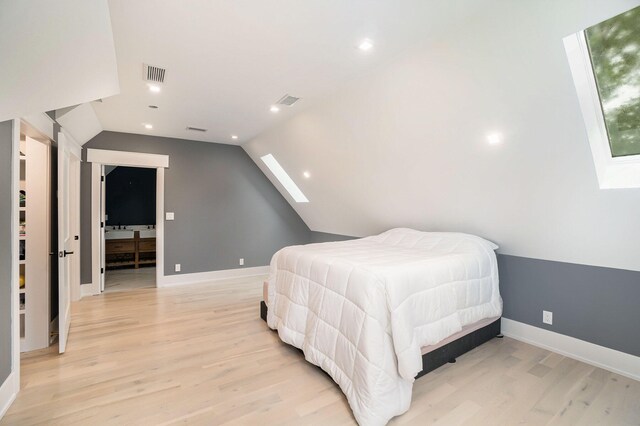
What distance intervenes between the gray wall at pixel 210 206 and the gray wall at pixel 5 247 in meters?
2.78

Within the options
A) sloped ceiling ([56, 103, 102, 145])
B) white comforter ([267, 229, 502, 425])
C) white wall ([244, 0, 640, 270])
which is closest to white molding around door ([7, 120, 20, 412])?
sloped ceiling ([56, 103, 102, 145])

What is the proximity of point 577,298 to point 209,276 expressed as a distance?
514 cm

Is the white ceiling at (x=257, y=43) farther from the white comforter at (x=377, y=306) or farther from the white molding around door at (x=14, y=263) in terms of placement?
the white comforter at (x=377, y=306)

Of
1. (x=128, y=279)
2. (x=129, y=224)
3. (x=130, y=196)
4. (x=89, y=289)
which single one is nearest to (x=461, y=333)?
(x=89, y=289)

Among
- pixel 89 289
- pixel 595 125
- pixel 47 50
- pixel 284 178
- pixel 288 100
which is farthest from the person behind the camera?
pixel 284 178

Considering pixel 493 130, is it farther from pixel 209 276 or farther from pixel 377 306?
pixel 209 276

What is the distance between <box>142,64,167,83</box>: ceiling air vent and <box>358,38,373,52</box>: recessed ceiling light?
174 cm

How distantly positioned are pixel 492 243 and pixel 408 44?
218cm

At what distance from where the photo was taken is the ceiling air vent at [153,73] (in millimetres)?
2604

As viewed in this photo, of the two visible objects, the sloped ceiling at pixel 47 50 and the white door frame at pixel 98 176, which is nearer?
the sloped ceiling at pixel 47 50

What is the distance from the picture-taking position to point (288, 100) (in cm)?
334

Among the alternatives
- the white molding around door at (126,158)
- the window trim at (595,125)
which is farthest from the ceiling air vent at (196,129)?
the window trim at (595,125)

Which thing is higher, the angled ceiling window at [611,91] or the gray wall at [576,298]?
the angled ceiling window at [611,91]

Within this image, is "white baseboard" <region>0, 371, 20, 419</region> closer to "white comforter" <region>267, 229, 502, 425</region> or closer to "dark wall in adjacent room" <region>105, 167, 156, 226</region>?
"white comforter" <region>267, 229, 502, 425</region>
